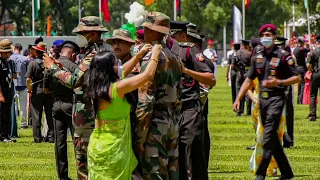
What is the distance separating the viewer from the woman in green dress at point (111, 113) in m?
9.00

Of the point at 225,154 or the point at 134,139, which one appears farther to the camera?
the point at 225,154

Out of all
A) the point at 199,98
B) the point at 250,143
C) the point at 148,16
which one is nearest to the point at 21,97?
the point at 250,143

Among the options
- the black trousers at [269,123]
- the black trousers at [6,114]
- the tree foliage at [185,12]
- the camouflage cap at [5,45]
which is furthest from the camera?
the tree foliage at [185,12]

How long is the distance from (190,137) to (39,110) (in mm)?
8805

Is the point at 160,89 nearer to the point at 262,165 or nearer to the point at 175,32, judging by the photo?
the point at 175,32

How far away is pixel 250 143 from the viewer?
18.8 metres

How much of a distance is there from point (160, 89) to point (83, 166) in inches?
61.6

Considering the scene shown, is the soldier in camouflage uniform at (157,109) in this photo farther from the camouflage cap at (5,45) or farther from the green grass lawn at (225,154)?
the camouflage cap at (5,45)

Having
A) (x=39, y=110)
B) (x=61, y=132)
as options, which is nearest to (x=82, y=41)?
(x=61, y=132)

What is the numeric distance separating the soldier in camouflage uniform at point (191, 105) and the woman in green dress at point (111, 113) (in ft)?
6.45

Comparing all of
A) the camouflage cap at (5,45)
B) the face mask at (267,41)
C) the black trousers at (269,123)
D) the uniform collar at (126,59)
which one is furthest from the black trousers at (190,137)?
the camouflage cap at (5,45)

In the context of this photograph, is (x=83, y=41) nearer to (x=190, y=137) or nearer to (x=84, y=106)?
(x=84, y=106)

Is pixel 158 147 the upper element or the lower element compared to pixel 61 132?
upper

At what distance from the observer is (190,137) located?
11406 millimetres
